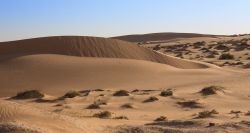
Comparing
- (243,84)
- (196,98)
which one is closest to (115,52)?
(243,84)

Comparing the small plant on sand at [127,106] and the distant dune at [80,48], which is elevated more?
the distant dune at [80,48]

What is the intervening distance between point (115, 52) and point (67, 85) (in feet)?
22.3

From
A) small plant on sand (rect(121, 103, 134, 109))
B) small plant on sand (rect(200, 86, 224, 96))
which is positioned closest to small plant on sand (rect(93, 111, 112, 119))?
small plant on sand (rect(121, 103, 134, 109))

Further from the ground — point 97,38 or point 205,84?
point 97,38

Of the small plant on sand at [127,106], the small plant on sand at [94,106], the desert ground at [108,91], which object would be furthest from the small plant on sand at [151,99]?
the small plant on sand at [94,106]

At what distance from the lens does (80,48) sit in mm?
25672

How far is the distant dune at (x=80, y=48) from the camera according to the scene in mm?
25375

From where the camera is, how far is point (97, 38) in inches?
1074

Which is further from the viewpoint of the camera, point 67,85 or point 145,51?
point 145,51

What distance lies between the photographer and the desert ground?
31.0ft

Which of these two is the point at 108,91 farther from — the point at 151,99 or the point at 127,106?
the point at 127,106

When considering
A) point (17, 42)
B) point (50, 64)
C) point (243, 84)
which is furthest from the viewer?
point (17, 42)

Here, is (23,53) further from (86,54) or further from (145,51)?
(145,51)

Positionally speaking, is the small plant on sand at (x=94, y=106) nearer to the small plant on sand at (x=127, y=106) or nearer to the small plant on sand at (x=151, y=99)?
the small plant on sand at (x=127, y=106)
